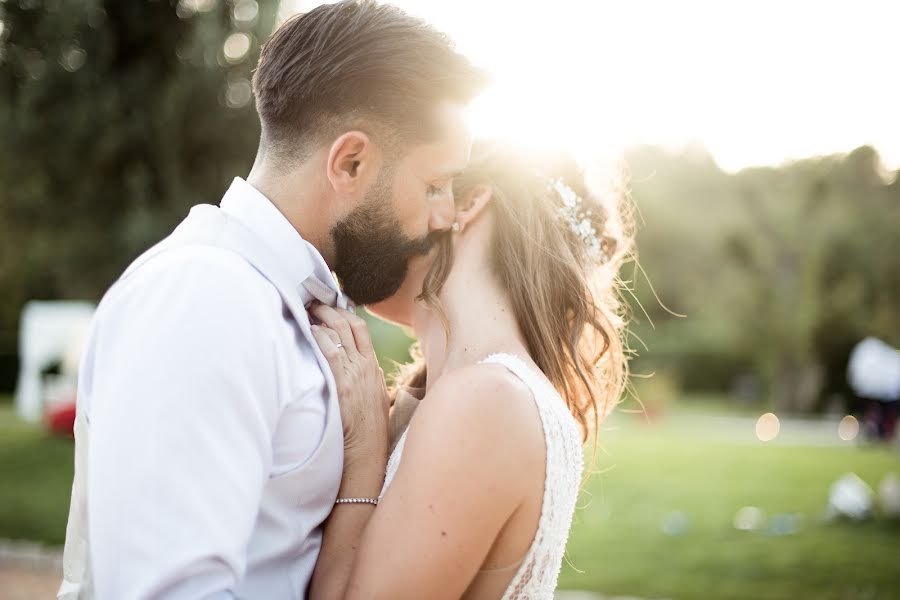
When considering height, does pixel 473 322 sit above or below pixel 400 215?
below

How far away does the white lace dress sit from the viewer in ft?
7.44

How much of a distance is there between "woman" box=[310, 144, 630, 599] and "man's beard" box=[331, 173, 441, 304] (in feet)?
0.46

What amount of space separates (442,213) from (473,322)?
34 cm

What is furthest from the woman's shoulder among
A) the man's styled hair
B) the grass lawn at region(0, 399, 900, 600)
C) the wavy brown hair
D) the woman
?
the grass lawn at region(0, 399, 900, 600)

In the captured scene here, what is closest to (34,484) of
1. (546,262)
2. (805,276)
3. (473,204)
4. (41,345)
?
(473,204)

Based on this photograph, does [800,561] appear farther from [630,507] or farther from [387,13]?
[387,13]

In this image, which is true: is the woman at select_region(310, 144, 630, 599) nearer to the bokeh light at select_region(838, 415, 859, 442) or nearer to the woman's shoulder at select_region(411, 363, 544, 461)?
the woman's shoulder at select_region(411, 363, 544, 461)

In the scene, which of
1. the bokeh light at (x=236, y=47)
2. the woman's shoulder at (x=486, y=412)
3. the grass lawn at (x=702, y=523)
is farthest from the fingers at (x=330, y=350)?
the bokeh light at (x=236, y=47)

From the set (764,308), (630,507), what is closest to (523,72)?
(630,507)

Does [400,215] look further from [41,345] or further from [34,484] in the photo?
[41,345]

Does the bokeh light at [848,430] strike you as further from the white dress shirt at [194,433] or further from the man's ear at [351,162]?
the white dress shirt at [194,433]

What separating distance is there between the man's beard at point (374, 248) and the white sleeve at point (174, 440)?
2.04 ft

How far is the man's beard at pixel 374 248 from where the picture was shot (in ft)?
7.64

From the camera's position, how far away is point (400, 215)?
7.89 feet
